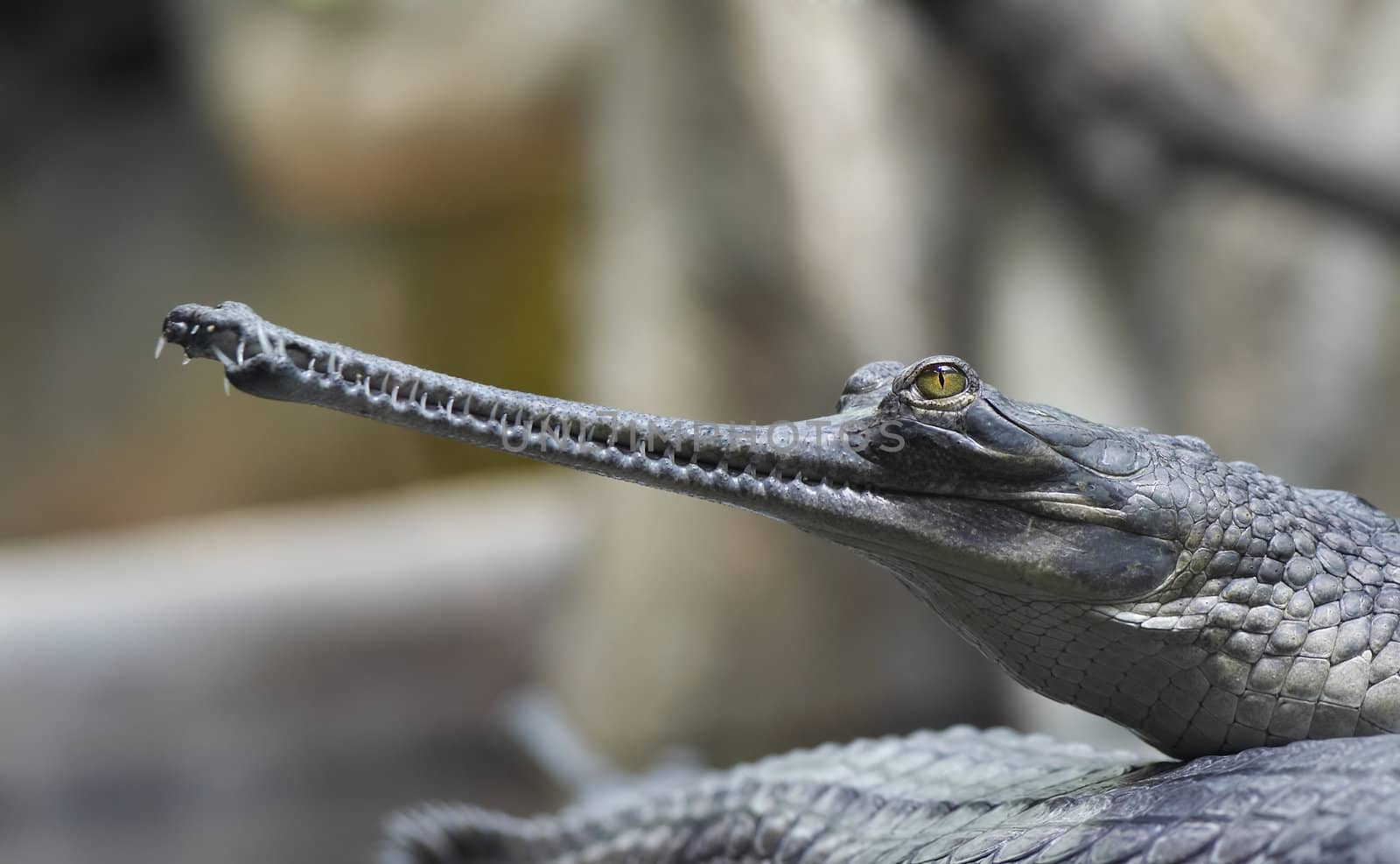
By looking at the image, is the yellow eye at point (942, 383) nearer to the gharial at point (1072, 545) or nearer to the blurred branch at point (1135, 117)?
the gharial at point (1072, 545)

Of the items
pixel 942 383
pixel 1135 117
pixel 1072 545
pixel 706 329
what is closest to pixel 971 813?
pixel 1072 545

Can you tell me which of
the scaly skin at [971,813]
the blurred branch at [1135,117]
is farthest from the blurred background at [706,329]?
the scaly skin at [971,813]

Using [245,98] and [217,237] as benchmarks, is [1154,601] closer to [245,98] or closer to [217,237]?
[245,98]

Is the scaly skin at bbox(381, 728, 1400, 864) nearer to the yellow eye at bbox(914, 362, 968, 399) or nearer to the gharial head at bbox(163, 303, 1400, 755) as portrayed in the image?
the gharial head at bbox(163, 303, 1400, 755)

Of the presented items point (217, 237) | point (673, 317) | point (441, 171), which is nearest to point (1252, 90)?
point (673, 317)

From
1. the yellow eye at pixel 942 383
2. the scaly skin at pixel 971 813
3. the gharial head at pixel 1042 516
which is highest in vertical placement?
the yellow eye at pixel 942 383

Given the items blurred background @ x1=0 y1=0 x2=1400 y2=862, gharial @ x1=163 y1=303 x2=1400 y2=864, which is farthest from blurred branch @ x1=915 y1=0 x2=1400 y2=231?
gharial @ x1=163 y1=303 x2=1400 y2=864
